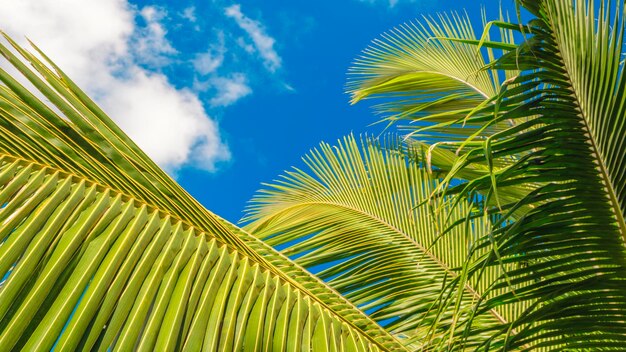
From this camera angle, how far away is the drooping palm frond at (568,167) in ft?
4.42

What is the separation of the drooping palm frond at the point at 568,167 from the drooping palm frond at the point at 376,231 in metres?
0.93

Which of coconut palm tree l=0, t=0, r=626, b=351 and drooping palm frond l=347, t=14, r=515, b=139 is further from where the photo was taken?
drooping palm frond l=347, t=14, r=515, b=139

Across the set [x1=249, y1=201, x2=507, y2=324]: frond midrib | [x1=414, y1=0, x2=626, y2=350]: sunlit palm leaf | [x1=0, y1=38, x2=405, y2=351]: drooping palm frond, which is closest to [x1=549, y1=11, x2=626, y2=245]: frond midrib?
[x1=414, y1=0, x2=626, y2=350]: sunlit palm leaf

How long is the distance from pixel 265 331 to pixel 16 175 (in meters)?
0.54

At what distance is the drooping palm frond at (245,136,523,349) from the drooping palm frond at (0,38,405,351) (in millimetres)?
1256

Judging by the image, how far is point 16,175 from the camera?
3.75 feet

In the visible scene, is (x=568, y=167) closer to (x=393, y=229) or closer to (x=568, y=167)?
(x=568, y=167)

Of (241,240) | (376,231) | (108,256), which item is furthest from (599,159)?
(376,231)

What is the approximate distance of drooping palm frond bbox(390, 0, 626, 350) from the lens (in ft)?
4.42

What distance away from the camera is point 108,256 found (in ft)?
3.62

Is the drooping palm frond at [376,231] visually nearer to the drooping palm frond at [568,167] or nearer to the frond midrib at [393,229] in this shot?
the frond midrib at [393,229]

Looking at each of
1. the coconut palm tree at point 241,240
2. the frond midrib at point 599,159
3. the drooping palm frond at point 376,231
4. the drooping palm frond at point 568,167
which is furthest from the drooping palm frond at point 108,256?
the drooping palm frond at point 376,231

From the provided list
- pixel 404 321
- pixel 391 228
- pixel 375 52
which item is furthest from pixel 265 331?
pixel 375 52

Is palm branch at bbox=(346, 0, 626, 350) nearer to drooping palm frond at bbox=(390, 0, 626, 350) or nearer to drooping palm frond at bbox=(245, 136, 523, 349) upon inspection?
drooping palm frond at bbox=(390, 0, 626, 350)
